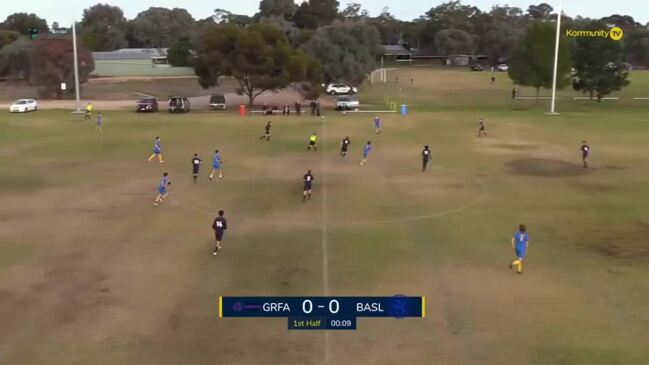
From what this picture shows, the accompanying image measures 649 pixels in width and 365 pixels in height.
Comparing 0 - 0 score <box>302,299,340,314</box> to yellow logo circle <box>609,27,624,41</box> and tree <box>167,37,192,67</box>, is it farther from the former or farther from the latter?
tree <box>167,37,192,67</box>

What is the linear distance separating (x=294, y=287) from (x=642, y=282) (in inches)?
381

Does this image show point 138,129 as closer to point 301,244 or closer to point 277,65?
point 277,65

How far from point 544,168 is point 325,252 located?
62.4 feet

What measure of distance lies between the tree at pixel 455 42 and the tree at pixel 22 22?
106884mm

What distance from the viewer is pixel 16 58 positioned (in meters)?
94.9

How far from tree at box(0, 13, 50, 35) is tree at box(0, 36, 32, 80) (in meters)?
61.1

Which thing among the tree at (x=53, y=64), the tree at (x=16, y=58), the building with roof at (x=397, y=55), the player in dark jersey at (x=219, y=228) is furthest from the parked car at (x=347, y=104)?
the building with roof at (x=397, y=55)

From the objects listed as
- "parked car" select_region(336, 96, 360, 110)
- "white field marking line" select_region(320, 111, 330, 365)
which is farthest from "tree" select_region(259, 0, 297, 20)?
"white field marking line" select_region(320, 111, 330, 365)

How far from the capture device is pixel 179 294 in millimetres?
15367

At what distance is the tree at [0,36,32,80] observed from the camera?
94250 millimetres

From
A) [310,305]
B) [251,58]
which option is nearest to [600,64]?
[251,58]

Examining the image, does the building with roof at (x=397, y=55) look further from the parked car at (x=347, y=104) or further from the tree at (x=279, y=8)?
the parked car at (x=347, y=104)

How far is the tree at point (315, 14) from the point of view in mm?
161375

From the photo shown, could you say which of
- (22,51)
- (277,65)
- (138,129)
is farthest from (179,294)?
(22,51)
